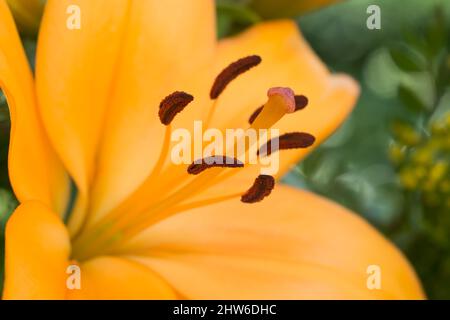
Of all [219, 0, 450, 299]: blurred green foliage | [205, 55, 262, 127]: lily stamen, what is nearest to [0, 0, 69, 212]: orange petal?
[205, 55, 262, 127]: lily stamen

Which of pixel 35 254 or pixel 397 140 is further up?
pixel 397 140

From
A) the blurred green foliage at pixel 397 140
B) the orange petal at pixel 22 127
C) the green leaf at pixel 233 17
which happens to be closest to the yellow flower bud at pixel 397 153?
the blurred green foliage at pixel 397 140

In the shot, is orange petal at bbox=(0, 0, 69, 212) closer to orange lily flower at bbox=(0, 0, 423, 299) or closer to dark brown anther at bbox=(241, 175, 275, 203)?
orange lily flower at bbox=(0, 0, 423, 299)

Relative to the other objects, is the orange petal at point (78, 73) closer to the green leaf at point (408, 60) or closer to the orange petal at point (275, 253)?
the orange petal at point (275, 253)

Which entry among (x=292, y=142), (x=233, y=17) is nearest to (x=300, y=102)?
(x=292, y=142)

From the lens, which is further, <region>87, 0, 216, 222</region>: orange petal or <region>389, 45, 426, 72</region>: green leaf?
<region>389, 45, 426, 72</region>: green leaf

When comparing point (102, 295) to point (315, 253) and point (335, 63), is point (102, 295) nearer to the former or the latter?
point (315, 253)

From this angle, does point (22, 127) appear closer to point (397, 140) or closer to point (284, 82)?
point (284, 82)
